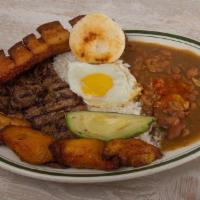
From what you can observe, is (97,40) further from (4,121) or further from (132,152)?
(132,152)

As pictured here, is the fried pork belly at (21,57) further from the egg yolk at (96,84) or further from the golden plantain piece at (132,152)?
the golden plantain piece at (132,152)

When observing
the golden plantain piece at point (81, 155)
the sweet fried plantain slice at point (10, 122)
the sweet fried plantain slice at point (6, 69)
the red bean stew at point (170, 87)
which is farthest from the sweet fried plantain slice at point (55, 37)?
the golden plantain piece at point (81, 155)

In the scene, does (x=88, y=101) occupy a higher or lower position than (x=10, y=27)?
lower

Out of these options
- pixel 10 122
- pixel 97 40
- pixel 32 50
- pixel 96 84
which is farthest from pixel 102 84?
pixel 10 122

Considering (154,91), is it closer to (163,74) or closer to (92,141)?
(163,74)

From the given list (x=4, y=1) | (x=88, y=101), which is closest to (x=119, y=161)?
(x=88, y=101)

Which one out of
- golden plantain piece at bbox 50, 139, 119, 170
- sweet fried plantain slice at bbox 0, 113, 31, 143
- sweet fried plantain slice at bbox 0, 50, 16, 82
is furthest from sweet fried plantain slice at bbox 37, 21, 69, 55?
golden plantain piece at bbox 50, 139, 119, 170

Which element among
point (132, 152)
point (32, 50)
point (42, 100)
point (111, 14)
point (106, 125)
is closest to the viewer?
point (132, 152)
